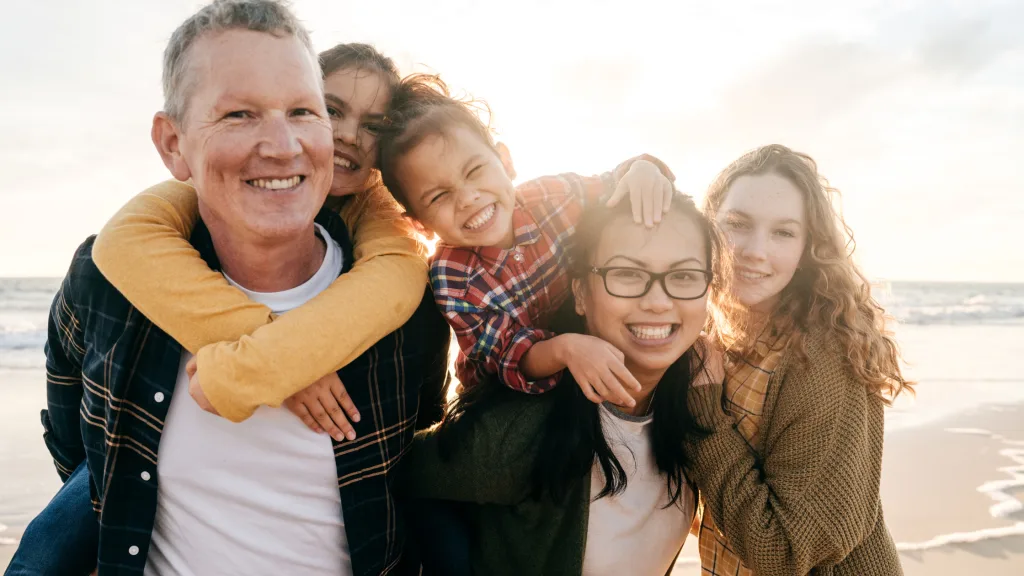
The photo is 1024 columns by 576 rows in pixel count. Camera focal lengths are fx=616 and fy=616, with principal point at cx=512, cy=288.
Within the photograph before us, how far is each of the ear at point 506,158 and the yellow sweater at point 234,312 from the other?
0.97 metres

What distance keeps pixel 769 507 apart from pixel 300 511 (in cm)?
160

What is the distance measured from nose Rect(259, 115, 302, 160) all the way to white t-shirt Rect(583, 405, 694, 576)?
4.53ft

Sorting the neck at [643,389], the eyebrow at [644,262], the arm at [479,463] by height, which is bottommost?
the arm at [479,463]

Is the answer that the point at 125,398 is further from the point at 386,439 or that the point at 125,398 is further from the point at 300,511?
the point at 386,439

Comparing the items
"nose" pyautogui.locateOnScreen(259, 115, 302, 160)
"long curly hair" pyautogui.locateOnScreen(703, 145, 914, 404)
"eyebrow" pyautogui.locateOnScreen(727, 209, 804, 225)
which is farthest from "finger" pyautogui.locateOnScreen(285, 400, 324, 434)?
"eyebrow" pyautogui.locateOnScreen(727, 209, 804, 225)

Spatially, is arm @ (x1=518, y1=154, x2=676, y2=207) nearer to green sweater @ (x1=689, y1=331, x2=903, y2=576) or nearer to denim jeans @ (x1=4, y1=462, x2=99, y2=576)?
green sweater @ (x1=689, y1=331, x2=903, y2=576)

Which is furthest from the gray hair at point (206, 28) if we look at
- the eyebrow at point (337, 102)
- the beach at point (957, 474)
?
the beach at point (957, 474)

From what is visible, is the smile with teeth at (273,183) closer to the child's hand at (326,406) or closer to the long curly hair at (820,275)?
the child's hand at (326,406)

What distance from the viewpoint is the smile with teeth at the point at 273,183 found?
1.81 meters

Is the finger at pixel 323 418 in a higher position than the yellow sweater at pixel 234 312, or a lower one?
lower

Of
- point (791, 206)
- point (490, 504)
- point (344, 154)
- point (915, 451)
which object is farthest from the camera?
point (915, 451)

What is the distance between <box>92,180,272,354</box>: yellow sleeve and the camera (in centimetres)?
170

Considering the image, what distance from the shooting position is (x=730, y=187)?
2.94 metres

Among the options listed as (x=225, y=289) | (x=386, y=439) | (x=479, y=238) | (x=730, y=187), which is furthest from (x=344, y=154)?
(x=730, y=187)
